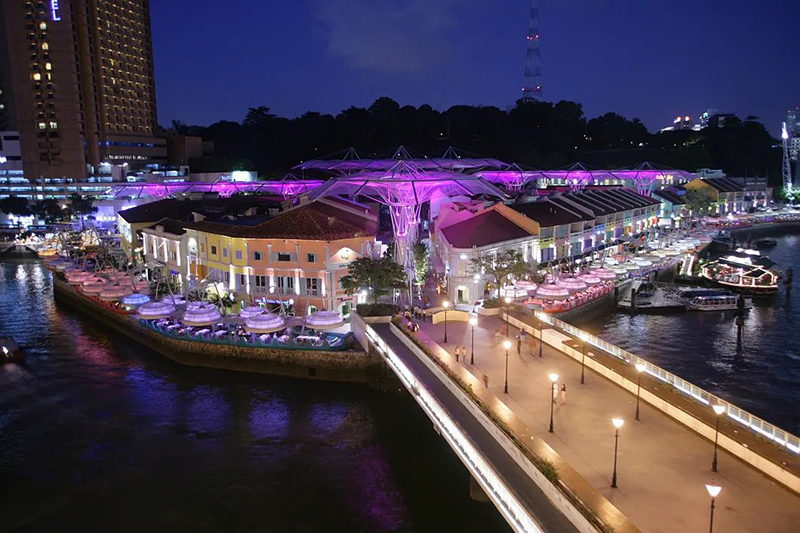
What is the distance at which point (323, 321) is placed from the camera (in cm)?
3544

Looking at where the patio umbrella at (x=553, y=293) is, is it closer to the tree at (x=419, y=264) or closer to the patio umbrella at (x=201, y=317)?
the tree at (x=419, y=264)

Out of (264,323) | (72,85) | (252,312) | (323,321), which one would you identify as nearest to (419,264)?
(323,321)

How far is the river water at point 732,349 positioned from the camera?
102ft

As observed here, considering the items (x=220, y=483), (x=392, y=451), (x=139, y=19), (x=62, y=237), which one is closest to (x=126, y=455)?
(x=220, y=483)

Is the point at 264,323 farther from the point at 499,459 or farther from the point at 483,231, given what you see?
the point at 499,459

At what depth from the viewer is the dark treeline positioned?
12756 centimetres

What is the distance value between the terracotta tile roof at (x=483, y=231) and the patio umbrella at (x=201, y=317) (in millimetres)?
16946

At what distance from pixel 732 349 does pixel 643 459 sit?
25705 millimetres

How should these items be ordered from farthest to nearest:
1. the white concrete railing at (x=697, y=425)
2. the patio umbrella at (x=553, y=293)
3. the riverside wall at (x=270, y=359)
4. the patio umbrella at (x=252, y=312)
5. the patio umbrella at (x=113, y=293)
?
the patio umbrella at (x=113, y=293) < the patio umbrella at (x=553, y=293) < the patio umbrella at (x=252, y=312) < the riverside wall at (x=270, y=359) < the white concrete railing at (x=697, y=425)

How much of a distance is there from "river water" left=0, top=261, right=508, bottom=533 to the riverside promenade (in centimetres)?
397

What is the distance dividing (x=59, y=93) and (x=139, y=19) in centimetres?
2798

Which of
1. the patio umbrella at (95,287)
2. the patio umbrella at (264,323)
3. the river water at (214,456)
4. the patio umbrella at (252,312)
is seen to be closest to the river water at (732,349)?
the river water at (214,456)

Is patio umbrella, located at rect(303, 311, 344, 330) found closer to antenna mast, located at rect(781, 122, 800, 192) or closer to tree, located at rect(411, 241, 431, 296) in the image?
tree, located at rect(411, 241, 431, 296)

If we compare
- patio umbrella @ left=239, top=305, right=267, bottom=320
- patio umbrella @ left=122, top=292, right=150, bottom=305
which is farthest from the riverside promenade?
patio umbrella @ left=122, top=292, right=150, bottom=305
